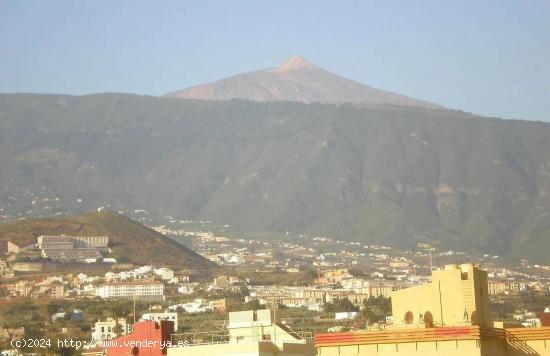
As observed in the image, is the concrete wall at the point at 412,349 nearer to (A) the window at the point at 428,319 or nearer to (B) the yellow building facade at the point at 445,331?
(B) the yellow building facade at the point at 445,331

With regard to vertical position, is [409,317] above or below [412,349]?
above

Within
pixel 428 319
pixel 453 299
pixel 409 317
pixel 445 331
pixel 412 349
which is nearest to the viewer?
pixel 445 331

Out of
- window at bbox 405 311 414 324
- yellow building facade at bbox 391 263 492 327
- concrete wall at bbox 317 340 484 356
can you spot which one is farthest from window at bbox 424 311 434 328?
concrete wall at bbox 317 340 484 356

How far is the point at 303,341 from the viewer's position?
50312 millimetres

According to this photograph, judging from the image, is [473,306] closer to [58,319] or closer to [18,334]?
[18,334]

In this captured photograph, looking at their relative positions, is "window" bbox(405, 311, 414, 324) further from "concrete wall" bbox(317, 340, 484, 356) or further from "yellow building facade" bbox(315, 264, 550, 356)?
"concrete wall" bbox(317, 340, 484, 356)

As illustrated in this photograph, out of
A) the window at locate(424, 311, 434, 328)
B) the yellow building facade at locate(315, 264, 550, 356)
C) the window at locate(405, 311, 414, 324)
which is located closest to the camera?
the yellow building facade at locate(315, 264, 550, 356)

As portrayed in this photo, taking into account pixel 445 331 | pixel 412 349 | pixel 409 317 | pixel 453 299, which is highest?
pixel 453 299

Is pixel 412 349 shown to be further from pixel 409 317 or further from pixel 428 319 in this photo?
pixel 409 317

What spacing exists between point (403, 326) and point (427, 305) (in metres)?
1.27

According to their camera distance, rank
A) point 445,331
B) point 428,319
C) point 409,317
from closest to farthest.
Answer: point 445,331 → point 428,319 → point 409,317

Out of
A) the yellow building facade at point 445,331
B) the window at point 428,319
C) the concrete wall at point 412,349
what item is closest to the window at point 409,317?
the yellow building facade at point 445,331

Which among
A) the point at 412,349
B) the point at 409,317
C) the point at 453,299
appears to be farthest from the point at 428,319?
the point at 412,349

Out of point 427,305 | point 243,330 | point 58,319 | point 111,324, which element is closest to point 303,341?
point 243,330
